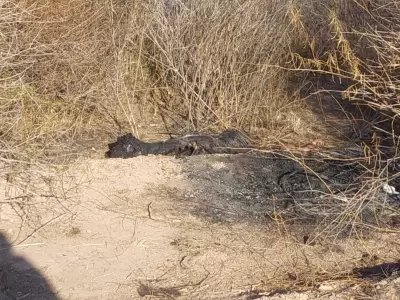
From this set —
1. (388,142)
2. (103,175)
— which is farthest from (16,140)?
(388,142)

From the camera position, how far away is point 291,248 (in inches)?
202

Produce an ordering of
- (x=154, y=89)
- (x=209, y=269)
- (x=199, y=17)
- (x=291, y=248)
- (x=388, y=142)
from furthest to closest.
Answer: (x=154, y=89) < (x=199, y=17) < (x=388, y=142) < (x=291, y=248) < (x=209, y=269)

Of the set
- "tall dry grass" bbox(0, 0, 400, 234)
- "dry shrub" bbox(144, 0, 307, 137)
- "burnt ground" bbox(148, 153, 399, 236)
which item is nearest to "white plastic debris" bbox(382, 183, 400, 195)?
"burnt ground" bbox(148, 153, 399, 236)

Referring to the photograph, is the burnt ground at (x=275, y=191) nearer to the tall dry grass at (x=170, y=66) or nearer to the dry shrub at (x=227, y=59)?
the tall dry grass at (x=170, y=66)

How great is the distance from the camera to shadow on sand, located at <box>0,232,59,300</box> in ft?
14.7

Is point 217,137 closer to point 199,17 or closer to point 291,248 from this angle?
point 199,17

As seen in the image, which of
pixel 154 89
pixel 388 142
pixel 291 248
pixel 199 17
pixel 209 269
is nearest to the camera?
pixel 209 269

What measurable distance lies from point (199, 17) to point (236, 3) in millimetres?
435

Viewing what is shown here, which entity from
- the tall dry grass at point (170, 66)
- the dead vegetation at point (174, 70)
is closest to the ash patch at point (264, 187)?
the dead vegetation at point (174, 70)

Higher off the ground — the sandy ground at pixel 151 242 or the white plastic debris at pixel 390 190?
the sandy ground at pixel 151 242

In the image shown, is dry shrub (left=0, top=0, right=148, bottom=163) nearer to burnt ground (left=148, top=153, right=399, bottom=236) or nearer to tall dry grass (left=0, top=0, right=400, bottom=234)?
tall dry grass (left=0, top=0, right=400, bottom=234)

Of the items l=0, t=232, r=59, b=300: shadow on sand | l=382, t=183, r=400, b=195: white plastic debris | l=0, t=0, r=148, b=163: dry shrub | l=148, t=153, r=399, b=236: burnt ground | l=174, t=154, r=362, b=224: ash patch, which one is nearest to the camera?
l=0, t=232, r=59, b=300: shadow on sand

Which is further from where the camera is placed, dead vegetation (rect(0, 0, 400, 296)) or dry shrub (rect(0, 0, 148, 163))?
dead vegetation (rect(0, 0, 400, 296))

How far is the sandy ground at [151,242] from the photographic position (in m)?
4.55
